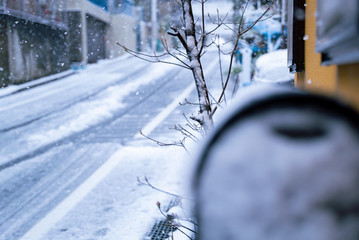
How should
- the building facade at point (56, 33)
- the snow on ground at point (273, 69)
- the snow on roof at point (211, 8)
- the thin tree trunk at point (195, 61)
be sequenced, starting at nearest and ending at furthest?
the thin tree trunk at point (195, 61) < the snow on roof at point (211, 8) < the snow on ground at point (273, 69) < the building facade at point (56, 33)

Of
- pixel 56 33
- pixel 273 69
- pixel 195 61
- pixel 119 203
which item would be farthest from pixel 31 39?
pixel 195 61

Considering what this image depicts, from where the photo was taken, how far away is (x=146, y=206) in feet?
17.7

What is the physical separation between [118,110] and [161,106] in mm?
1566

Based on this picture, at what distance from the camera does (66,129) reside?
33.1ft

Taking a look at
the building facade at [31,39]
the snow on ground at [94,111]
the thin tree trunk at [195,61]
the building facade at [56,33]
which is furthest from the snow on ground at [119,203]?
the building facade at [56,33]

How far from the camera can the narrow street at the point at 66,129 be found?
19.6 feet

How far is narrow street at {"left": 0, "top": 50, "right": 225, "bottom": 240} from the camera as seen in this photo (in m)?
5.98

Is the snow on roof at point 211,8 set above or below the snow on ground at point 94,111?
above

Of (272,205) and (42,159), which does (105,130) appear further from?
(272,205)

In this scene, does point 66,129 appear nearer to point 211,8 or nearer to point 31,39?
point 211,8

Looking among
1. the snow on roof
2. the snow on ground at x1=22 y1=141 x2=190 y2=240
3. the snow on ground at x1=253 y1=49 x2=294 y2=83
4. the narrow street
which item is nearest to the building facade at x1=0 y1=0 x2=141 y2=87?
the narrow street

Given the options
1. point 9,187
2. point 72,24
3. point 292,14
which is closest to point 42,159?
point 9,187

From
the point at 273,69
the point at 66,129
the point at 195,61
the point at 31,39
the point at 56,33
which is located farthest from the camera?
the point at 56,33

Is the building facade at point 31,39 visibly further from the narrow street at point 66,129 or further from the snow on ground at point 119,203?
the snow on ground at point 119,203
